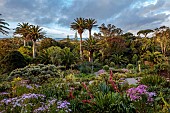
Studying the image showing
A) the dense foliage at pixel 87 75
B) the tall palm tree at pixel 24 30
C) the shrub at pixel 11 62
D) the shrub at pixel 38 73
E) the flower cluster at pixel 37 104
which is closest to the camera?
the flower cluster at pixel 37 104

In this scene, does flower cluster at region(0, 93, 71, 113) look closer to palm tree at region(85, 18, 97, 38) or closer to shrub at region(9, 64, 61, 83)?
shrub at region(9, 64, 61, 83)

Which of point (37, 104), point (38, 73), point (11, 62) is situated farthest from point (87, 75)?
point (37, 104)

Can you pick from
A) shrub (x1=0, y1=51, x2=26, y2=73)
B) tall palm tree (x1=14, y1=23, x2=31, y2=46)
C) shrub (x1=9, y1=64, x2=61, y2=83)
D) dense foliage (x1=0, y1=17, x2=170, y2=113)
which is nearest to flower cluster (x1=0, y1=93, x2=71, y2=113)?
dense foliage (x1=0, y1=17, x2=170, y2=113)

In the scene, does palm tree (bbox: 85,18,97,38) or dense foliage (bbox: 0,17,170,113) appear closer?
dense foliage (bbox: 0,17,170,113)

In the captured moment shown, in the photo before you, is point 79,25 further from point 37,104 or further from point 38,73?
point 37,104

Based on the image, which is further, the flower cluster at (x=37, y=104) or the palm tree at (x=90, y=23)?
the palm tree at (x=90, y=23)

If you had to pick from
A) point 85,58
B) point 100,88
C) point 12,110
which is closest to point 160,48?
point 85,58

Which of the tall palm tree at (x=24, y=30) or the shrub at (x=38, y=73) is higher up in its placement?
the tall palm tree at (x=24, y=30)

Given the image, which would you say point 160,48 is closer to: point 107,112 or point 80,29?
point 80,29

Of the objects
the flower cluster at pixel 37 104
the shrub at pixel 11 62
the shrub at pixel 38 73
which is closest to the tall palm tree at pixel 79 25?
the shrub at pixel 11 62

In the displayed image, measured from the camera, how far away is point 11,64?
120 ft

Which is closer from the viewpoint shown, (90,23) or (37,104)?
(37,104)

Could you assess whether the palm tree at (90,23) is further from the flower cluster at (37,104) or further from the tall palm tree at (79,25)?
the flower cluster at (37,104)

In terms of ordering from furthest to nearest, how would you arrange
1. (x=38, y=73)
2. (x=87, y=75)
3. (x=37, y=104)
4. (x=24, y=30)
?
(x=24, y=30), (x=87, y=75), (x=38, y=73), (x=37, y=104)
